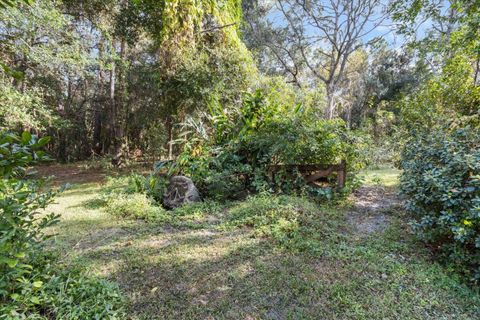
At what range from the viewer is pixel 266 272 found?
2.14m

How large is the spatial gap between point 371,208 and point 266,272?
2.39 meters

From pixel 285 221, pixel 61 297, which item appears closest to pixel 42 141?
pixel 61 297

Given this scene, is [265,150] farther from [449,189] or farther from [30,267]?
[30,267]

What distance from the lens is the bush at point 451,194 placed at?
2.10 m

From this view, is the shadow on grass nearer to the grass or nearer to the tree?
the grass

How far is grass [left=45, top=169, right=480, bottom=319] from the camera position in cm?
176

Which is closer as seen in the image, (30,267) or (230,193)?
(30,267)

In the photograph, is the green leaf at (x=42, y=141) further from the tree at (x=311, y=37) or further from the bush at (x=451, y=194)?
the tree at (x=311, y=37)

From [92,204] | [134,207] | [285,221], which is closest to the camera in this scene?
[285,221]

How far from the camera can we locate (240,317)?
5.55 ft

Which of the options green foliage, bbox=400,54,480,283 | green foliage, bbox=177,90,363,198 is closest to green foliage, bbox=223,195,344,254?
green foliage, bbox=177,90,363,198

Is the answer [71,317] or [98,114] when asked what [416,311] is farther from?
[98,114]

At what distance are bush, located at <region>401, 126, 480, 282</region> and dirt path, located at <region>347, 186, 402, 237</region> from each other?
575 millimetres

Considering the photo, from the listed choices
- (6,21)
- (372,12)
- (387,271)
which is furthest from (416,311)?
(372,12)
